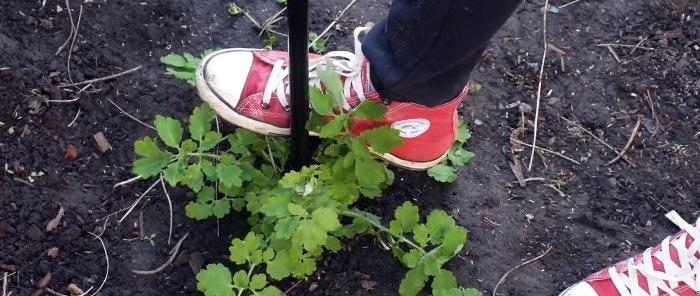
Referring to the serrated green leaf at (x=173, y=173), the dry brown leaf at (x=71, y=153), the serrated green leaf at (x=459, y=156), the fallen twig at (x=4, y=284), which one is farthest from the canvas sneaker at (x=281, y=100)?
the fallen twig at (x=4, y=284)

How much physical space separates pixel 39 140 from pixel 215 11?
57cm

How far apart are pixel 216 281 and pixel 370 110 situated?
429 millimetres

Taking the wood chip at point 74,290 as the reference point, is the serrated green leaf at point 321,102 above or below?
above

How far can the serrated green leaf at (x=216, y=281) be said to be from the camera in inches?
54.2

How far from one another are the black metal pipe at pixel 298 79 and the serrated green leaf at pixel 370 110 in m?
0.11

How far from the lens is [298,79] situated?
1.33m

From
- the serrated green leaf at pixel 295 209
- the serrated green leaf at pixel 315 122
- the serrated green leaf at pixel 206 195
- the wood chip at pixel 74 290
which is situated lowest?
the wood chip at pixel 74 290

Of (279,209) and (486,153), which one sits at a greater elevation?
(279,209)

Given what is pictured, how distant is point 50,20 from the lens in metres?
1.84

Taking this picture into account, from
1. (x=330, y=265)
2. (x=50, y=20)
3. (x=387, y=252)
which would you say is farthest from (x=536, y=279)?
(x=50, y=20)

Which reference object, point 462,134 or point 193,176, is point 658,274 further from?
point 193,176

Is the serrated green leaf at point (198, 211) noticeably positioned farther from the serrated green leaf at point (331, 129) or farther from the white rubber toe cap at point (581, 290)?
the white rubber toe cap at point (581, 290)

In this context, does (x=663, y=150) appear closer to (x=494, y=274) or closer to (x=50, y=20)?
(x=494, y=274)

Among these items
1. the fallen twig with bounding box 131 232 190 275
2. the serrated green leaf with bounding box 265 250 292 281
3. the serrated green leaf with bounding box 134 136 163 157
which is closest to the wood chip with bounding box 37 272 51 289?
the fallen twig with bounding box 131 232 190 275
